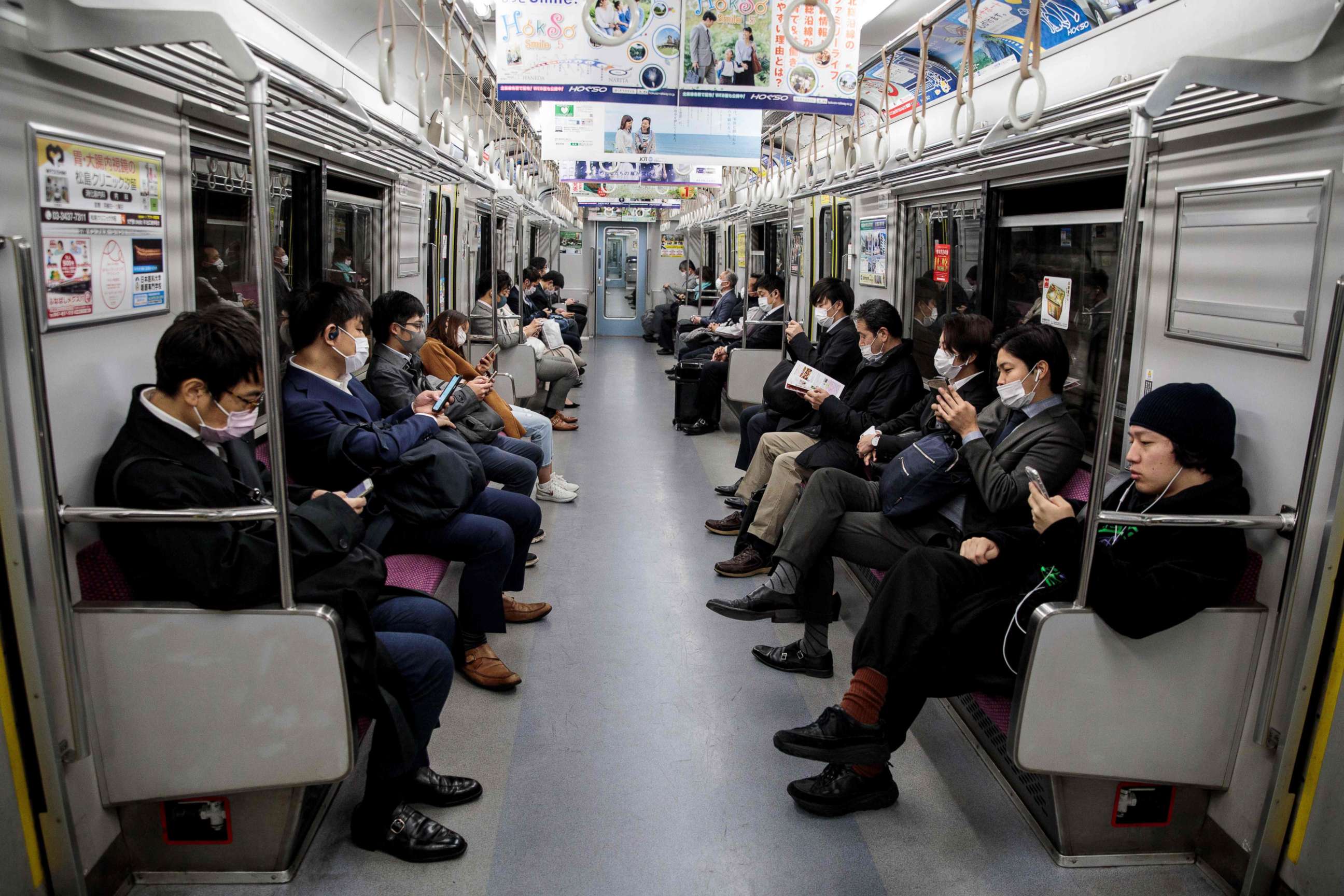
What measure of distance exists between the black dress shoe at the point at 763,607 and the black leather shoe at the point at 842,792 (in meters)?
0.95

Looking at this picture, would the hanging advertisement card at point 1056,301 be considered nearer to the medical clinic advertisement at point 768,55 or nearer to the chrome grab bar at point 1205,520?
the medical clinic advertisement at point 768,55

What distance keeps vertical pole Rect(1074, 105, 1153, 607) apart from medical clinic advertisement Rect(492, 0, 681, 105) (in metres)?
3.14

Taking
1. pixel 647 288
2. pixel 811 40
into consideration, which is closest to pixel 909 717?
pixel 811 40

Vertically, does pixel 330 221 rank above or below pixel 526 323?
above

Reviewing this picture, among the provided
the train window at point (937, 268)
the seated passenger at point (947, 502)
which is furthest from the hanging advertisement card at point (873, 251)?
the seated passenger at point (947, 502)

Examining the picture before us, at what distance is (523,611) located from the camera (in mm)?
4637

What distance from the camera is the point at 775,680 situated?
4.11 metres

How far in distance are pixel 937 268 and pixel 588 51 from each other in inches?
96.4

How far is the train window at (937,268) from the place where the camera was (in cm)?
538

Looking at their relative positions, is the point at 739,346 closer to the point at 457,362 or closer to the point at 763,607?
the point at 457,362

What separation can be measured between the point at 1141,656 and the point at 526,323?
9515mm

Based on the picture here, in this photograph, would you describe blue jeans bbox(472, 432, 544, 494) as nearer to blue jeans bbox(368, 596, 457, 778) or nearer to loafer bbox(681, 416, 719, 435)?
blue jeans bbox(368, 596, 457, 778)

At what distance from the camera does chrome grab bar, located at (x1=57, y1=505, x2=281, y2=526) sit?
232 cm

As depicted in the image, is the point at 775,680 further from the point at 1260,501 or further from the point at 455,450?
the point at 1260,501
